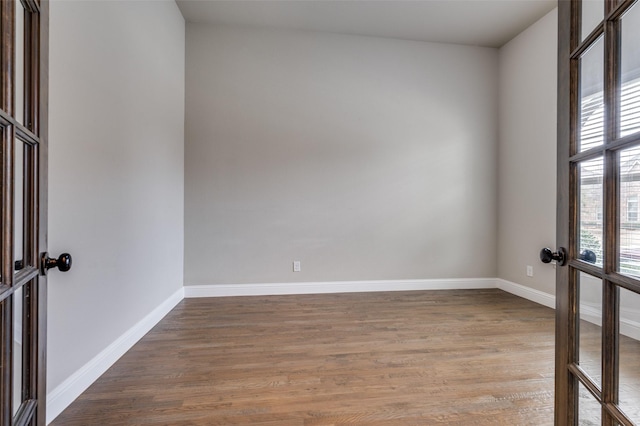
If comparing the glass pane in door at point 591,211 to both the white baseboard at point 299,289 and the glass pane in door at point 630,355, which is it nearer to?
the glass pane in door at point 630,355

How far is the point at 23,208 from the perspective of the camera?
0.73 m

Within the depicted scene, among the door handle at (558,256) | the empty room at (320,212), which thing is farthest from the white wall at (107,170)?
the door handle at (558,256)

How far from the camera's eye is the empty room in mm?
750

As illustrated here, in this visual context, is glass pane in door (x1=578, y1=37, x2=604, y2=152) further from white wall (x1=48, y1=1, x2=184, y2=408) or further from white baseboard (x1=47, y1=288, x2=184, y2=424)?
white baseboard (x1=47, y1=288, x2=184, y2=424)

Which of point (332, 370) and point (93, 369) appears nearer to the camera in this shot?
point (93, 369)

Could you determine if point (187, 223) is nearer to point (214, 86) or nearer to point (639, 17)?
point (214, 86)

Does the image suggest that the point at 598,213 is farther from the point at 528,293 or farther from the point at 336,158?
the point at 528,293

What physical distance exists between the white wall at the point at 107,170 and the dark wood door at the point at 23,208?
0.68 metres

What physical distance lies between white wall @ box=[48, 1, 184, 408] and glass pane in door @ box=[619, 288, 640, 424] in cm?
211

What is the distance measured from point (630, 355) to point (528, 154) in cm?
298

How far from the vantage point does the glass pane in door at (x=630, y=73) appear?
2.19 feet

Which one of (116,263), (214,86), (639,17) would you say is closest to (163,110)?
(214,86)

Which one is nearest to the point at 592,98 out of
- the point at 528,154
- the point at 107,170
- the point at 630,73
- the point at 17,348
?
the point at 630,73

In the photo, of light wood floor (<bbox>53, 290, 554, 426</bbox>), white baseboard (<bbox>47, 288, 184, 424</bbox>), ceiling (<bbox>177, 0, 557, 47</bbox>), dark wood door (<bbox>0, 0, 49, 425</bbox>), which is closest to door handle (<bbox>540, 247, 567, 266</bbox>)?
light wood floor (<bbox>53, 290, 554, 426</bbox>)
